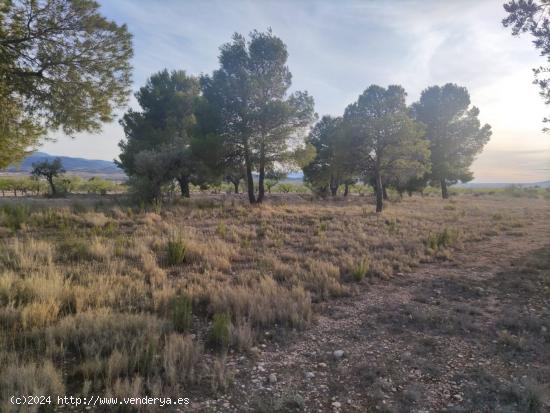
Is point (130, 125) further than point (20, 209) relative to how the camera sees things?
Yes

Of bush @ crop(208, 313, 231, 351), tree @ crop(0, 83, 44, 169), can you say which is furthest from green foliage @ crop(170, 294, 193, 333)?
tree @ crop(0, 83, 44, 169)

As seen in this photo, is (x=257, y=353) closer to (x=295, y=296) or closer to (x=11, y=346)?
(x=295, y=296)

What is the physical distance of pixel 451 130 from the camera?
3512cm

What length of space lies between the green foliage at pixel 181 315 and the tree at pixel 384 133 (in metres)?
19.0

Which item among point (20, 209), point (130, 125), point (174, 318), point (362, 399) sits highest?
point (130, 125)

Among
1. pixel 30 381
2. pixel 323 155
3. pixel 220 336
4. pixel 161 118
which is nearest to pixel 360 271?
Answer: pixel 220 336

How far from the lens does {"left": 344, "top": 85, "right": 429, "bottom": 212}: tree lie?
21.2m

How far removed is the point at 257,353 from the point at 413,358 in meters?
2.07

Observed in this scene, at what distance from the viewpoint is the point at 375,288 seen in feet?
23.1

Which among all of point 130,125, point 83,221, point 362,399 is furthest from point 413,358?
point 130,125

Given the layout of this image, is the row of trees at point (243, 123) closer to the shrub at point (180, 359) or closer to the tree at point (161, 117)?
the tree at point (161, 117)

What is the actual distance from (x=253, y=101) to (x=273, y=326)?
18087 mm

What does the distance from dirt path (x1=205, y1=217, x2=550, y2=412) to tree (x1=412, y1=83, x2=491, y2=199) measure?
103ft

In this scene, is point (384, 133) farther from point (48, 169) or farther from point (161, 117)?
point (48, 169)
